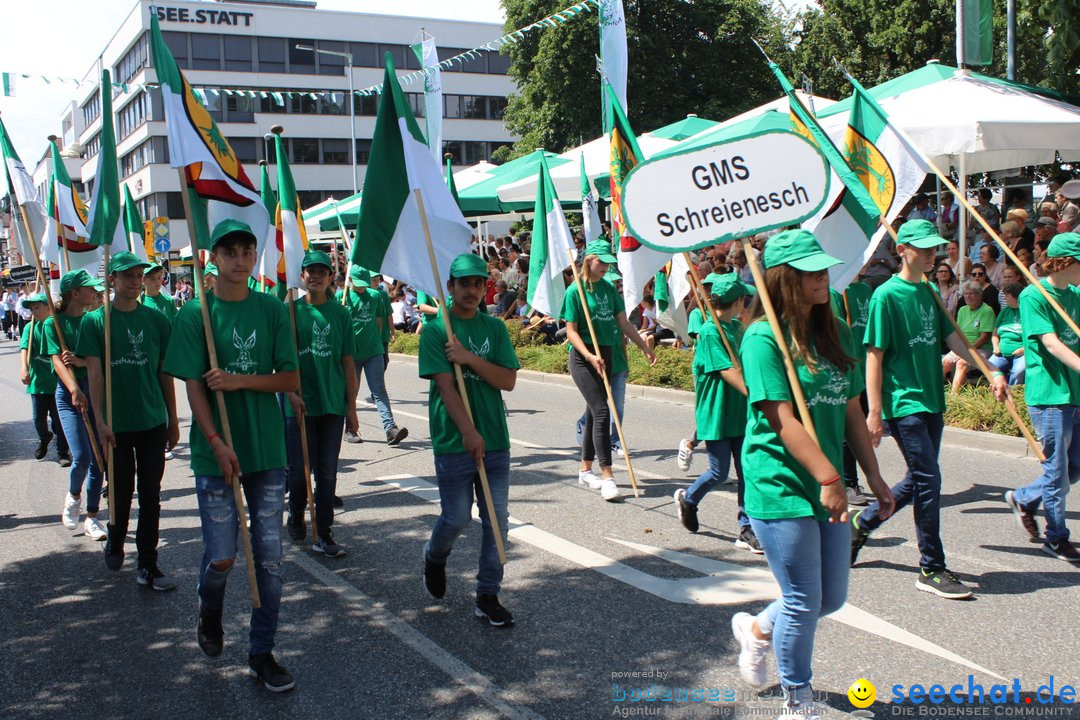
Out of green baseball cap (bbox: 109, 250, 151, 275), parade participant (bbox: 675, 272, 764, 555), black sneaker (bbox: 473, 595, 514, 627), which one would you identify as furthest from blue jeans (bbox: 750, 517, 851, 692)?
green baseball cap (bbox: 109, 250, 151, 275)

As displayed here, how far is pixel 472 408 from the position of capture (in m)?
4.95

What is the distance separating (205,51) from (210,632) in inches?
2275

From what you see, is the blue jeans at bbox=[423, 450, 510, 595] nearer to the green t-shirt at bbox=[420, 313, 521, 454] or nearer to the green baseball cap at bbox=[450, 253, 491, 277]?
the green t-shirt at bbox=[420, 313, 521, 454]

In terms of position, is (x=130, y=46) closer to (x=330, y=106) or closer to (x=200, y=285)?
(x=330, y=106)

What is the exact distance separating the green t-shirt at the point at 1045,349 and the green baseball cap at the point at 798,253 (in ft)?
8.95

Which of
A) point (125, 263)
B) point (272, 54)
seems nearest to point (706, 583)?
point (125, 263)

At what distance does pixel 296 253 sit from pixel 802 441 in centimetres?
449

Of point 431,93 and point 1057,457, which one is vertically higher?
point 431,93

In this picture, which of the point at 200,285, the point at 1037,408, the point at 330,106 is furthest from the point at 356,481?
the point at 330,106

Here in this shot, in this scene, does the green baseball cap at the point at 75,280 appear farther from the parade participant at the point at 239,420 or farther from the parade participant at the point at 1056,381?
the parade participant at the point at 1056,381

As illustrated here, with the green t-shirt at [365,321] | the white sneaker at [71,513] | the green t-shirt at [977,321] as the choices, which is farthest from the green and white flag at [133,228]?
the green t-shirt at [977,321]

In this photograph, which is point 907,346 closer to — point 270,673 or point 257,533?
point 257,533

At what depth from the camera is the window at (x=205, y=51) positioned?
56.2 m

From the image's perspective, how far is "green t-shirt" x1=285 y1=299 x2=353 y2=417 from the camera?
21.2ft
